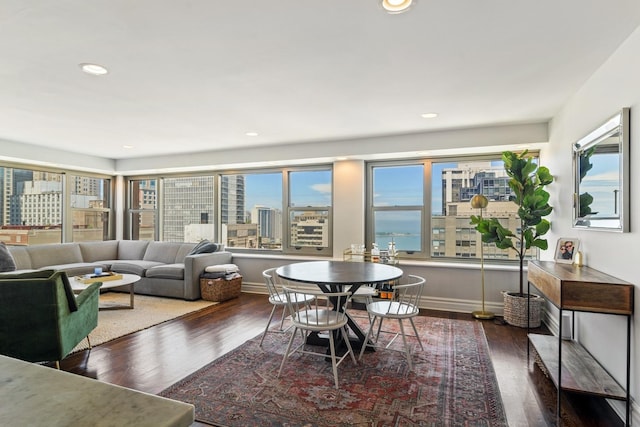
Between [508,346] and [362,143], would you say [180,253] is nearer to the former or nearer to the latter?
[362,143]

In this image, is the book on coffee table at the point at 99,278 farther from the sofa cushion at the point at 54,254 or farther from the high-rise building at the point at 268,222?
the high-rise building at the point at 268,222

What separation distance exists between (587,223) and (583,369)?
43.2 inches

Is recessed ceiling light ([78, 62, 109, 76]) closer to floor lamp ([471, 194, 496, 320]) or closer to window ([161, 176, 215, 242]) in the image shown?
window ([161, 176, 215, 242])

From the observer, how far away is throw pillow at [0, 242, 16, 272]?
465cm

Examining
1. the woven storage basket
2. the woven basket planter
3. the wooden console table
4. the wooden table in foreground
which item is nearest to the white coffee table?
the woven storage basket

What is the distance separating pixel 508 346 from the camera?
11.3 ft

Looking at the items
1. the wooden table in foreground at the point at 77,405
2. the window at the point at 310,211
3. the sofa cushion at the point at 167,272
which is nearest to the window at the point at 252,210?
the window at the point at 310,211

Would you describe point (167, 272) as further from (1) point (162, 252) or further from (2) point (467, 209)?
(2) point (467, 209)

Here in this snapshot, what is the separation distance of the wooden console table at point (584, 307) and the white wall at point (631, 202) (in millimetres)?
62

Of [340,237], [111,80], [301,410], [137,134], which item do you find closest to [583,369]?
[301,410]

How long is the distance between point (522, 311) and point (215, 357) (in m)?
3.34

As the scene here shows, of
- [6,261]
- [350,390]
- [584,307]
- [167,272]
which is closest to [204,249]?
[167,272]

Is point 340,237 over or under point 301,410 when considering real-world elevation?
over

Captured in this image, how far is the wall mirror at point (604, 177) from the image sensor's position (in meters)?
2.23
